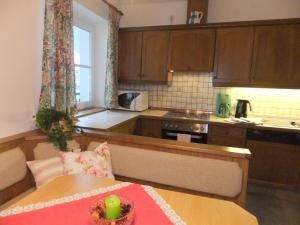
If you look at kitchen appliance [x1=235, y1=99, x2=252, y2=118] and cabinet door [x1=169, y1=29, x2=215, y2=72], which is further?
kitchen appliance [x1=235, y1=99, x2=252, y2=118]

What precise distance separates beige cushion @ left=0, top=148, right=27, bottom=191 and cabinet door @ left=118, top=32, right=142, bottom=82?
2.02 m

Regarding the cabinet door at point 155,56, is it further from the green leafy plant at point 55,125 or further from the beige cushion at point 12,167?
the beige cushion at point 12,167

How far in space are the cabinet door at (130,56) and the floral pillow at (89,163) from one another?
1807 mm

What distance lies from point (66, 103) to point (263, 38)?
2432 mm

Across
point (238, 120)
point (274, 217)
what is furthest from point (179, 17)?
point (274, 217)

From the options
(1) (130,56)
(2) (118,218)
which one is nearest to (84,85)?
(1) (130,56)

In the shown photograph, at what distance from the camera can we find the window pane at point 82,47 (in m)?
3.09

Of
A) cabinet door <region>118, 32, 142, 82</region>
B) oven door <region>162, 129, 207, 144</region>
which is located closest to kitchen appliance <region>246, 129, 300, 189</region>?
oven door <region>162, 129, 207, 144</region>

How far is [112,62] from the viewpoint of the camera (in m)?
3.09

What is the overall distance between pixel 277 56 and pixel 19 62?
Answer: 9.14 ft

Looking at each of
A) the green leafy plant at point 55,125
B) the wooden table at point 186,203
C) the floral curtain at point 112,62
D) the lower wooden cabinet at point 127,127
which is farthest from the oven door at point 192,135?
the wooden table at point 186,203

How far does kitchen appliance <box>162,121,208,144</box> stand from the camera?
2.85 meters

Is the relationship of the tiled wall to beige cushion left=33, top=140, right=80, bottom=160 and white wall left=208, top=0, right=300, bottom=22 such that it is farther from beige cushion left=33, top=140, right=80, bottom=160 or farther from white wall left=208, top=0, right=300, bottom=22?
beige cushion left=33, top=140, right=80, bottom=160

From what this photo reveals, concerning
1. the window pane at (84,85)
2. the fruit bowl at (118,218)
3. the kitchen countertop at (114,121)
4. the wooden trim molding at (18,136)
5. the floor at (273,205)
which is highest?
the window pane at (84,85)
